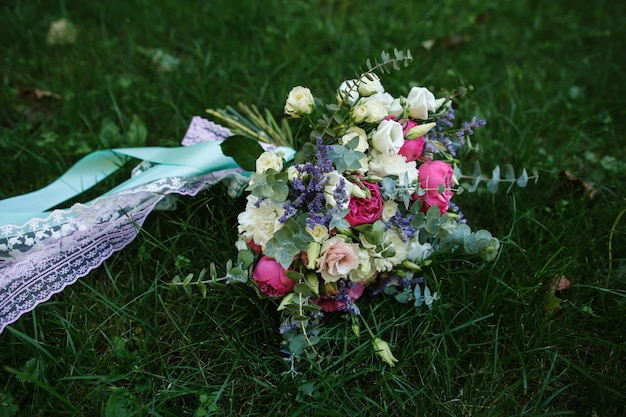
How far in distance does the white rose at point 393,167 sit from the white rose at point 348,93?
0.48 ft

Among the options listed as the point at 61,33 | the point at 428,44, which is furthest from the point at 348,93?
the point at 61,33

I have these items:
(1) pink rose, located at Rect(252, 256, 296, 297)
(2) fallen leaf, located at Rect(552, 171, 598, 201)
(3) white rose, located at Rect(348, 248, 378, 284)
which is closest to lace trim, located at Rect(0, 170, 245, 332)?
(1) pink rose, located at Rect(252, 256, 296, 297)

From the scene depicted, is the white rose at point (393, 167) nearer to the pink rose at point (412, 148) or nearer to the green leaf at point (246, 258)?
the pink rose at point (412, 148)

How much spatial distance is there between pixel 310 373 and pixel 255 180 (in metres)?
0.48

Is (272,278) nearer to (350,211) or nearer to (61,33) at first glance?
(350,211)

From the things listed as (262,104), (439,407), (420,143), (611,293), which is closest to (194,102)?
(262,104)

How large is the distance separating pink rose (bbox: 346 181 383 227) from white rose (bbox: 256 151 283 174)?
0.63ft

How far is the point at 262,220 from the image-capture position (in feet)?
4.23

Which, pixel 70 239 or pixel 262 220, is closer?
pixel 262 220

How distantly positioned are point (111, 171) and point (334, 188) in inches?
33.4

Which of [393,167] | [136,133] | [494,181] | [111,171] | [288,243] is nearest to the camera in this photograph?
[288,243]

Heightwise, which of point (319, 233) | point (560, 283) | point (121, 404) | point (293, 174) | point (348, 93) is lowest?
point (560, 283)

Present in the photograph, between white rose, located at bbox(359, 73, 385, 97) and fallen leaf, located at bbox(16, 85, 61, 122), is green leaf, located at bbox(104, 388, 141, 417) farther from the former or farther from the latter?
fallen leaf, located at bbox(16, 85, 61, 122)

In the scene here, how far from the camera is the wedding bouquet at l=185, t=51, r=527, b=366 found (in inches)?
49.5
